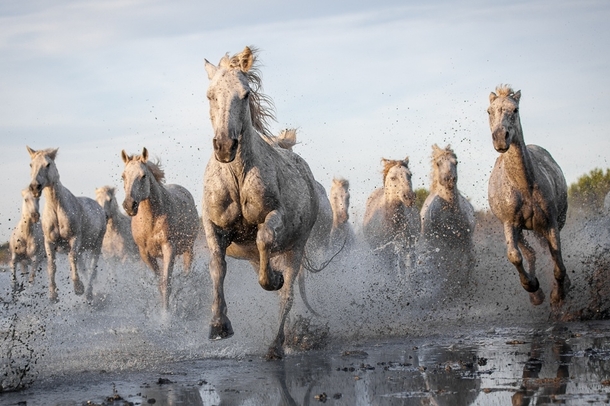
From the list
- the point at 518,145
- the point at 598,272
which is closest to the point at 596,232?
the point at 598,272

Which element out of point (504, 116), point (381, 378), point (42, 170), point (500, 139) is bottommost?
point (381, 378)

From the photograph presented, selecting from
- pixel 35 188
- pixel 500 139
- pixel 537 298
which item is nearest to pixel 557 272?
pixel 537 298

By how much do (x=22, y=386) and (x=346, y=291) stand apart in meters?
7.13

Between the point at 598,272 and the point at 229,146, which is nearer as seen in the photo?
the point at 229,146

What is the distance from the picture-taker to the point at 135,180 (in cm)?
1345

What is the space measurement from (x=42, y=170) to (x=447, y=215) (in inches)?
296

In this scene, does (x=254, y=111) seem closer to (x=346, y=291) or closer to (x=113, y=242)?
(x=346, y=291)

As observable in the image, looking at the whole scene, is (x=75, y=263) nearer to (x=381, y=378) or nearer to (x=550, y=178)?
(x=550, y=178)

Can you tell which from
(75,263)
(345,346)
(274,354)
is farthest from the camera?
(75,263)

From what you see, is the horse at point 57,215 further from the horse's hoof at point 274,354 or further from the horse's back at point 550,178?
the horse's hoof at point 274,354

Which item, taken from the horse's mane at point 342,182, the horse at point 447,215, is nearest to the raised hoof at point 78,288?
the horse at point 447,215

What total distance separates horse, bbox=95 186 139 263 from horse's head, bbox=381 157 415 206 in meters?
6.55

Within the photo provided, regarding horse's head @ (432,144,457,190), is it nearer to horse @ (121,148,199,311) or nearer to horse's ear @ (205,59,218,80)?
horse @ (121,148,199,311)

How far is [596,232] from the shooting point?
15766 mm
